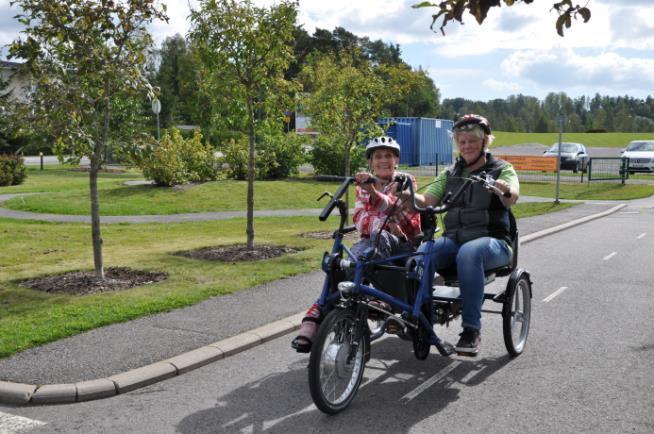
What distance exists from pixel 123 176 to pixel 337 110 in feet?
53.2

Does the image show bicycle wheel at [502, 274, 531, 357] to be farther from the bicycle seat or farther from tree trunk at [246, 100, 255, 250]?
tree trunk at [246, 100, 255, 250]

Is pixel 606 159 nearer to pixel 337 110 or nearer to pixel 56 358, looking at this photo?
pixel 337 110

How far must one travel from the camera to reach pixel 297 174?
25500mm

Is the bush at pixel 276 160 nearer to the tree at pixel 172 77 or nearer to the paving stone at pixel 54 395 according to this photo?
the paving stone at pixel 54 395

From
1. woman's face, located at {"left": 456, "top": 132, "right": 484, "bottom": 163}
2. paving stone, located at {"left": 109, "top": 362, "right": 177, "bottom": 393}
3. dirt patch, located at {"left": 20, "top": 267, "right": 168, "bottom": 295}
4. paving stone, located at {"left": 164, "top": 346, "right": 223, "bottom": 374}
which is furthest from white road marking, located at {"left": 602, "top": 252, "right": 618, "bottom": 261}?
paving stone, located at {"left": 109, "top": 362, "right": 177, "bottom": 393}

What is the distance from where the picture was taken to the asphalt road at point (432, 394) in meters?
4.32

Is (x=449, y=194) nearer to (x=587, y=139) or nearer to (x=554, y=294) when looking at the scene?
(x=554, y=294)

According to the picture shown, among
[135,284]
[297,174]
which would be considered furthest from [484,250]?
[297,174]

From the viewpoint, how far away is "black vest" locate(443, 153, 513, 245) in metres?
5.50

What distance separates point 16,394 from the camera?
4.68m

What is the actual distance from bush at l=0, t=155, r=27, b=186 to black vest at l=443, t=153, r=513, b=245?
22.0 m

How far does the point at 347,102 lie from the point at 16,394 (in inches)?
425

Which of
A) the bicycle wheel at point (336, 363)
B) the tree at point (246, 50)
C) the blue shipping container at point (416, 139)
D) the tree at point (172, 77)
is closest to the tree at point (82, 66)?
the tree at point (246, 50)

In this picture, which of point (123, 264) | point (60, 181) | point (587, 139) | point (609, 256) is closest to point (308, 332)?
point (123, 264)
